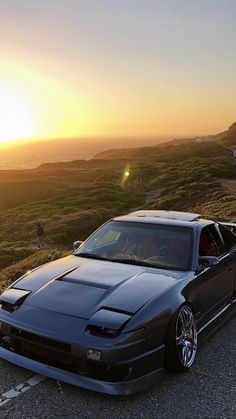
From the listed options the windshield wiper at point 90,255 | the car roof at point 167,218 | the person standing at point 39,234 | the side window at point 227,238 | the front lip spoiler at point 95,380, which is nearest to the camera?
the front lip spoiler at point 95,380

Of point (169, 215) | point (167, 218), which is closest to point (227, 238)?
point (169, 215)

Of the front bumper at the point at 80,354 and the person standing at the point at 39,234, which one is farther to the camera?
the person standing at the point at 39,234

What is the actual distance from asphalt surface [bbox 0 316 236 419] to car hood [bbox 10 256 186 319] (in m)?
0.68

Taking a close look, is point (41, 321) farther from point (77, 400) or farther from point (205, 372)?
point (205, 372)

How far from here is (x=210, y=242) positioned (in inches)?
236

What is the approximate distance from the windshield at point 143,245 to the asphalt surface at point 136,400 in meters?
1.37

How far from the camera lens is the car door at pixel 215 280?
520 centimetres

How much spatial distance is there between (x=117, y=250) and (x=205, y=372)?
72.3 inches

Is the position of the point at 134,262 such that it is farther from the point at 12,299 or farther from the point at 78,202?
the point at 78,202

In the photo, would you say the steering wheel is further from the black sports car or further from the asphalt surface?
the asphalt surface

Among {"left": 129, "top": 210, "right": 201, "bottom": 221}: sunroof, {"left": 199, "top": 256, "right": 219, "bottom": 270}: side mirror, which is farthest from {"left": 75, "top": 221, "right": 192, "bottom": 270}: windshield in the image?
{"left": 129, "top": 210, "right": 201, "bottom": 221}: sunroof

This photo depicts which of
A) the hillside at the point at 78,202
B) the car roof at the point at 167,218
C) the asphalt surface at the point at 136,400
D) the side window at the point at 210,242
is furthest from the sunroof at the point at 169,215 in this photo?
the hillside at the point at 78,202

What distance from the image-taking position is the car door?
520 cm

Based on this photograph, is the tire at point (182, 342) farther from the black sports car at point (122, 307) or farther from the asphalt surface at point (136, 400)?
the asphalt surface at point (136, 400)
